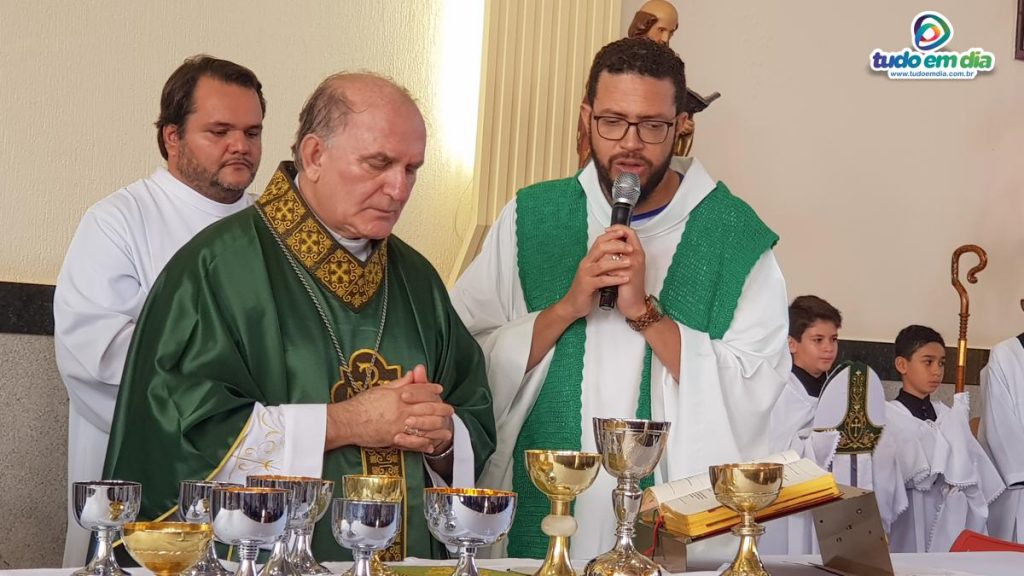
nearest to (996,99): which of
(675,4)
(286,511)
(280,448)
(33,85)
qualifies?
(675,4)

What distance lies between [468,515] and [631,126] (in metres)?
1.58

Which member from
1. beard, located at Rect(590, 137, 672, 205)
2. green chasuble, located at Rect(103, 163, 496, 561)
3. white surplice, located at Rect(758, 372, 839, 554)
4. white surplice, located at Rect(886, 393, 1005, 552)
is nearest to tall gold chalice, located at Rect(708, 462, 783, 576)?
green chasuble, located at Rect(103, 163, 496, 561)

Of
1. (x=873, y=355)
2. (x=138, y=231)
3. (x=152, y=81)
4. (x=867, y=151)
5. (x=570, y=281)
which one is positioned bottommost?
(x=873, y=355)

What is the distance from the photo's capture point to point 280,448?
9.20 feet

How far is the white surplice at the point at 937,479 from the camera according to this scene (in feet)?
22.4

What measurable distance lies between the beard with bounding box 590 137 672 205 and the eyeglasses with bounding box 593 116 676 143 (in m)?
0.05

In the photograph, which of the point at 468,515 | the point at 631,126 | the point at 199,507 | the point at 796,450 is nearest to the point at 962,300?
the point at 796,450

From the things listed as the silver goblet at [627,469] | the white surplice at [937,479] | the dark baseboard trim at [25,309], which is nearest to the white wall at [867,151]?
the white surplice at [937,479]

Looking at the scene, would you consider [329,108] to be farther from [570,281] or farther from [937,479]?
[937,479]

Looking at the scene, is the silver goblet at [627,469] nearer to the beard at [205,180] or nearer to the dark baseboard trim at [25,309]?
the beard at [205,180]

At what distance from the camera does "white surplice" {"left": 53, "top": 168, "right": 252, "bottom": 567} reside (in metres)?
3.80

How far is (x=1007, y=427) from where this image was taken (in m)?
7.39

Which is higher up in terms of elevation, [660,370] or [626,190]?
[626,190]

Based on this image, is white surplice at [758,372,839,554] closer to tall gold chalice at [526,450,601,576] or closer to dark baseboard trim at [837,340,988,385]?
dark baseboard trim at [837,340,988,385]
